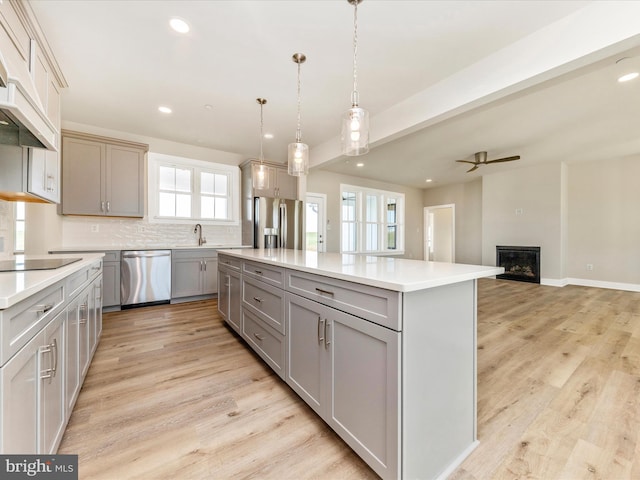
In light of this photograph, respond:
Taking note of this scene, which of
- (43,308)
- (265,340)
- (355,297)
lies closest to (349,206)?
(265,340)

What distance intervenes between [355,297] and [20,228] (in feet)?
11.5

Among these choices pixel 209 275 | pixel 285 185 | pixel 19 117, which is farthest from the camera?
pixel 285 185

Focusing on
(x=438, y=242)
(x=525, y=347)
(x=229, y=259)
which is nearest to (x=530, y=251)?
(x=438, y=242)

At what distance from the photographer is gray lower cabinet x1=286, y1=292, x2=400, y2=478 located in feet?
3.47

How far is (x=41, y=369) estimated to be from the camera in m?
1.04

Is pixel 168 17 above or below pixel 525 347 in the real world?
above

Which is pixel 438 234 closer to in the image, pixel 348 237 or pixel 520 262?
pixel 520 262

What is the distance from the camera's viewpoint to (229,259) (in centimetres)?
282

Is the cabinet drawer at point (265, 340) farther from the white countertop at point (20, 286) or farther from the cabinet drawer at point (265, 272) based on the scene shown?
the white countertop at point (20, 286)

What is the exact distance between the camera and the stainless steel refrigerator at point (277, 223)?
15.6 ft

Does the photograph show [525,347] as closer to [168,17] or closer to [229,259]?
[229,259]

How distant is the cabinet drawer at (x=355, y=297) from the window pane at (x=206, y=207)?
3.76 meters

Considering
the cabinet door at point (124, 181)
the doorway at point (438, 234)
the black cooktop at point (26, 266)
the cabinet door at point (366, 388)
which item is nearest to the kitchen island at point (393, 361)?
the cabinet door at point (366, 388)

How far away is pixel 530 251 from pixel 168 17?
23.7ft
